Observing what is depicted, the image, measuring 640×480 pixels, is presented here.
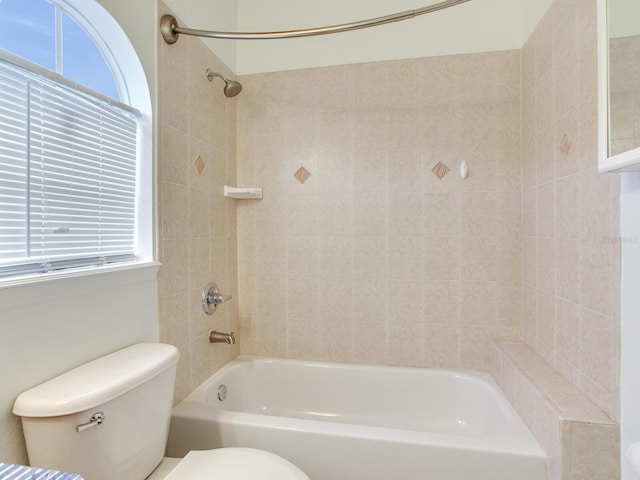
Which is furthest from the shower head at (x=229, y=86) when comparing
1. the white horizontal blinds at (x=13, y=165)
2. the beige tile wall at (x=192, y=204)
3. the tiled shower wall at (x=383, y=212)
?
the white horizontal blinds at (x=13, y=165)

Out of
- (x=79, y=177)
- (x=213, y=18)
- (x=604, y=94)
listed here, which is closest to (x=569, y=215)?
(x=604, y=94)

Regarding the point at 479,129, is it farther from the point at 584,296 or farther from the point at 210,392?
the point at 210,392

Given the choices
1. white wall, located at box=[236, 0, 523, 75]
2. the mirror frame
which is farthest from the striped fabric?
white wall, located at box=[236, 0, 523, 75]

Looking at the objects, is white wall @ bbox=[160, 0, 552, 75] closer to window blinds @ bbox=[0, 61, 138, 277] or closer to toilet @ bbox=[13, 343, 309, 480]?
window blinds @ bbox=[0, 61, 138, 277]

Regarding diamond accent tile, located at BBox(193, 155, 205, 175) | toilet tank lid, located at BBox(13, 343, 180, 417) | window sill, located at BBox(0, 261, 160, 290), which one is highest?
diamond accent tile, located at BBox(193, 155, 205, 175)

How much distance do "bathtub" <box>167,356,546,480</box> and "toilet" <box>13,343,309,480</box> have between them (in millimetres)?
244

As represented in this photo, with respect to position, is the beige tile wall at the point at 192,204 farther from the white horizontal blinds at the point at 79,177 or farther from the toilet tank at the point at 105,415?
the toilet tank at the point at 105,415

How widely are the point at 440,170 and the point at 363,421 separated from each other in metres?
1.51

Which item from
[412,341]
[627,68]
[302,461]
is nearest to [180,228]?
[302,461]

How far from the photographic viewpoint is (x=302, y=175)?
209 centimetres

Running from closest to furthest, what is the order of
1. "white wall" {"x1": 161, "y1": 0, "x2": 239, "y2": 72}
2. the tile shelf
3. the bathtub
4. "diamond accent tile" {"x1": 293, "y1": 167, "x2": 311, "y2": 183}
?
the bathtub < "white wall" {"x1": 161, "y1": 0, "x2": 239, "y2": 72} < the tile shelf < "diamond accent tile" {"x1": 293, "y1": 167, "x2": 311, "y2": 183}

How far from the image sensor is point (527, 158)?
70.6 inches

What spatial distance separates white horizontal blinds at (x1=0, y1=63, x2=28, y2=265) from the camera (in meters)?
0.90

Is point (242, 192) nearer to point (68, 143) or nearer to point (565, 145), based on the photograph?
point (68, 143)
